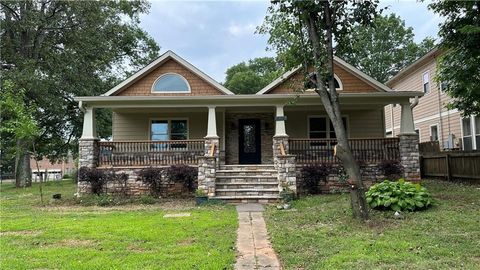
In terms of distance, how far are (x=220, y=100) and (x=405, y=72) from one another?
14473 millimetres

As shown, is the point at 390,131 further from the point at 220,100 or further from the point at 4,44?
the point at 4,44

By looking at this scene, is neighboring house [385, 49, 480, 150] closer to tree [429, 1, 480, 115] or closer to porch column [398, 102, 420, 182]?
porch column [398, 102, 420, 182]

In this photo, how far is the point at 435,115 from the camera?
20.0 meters

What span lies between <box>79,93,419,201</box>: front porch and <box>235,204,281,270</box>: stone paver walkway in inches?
119

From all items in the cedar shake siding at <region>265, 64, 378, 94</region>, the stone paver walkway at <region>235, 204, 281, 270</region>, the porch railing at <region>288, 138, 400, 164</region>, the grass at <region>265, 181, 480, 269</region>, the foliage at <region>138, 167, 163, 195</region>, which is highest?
the cedar shake siding at <region>265, 64, 378, 94</region>

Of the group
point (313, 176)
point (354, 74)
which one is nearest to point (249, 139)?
point (313, 176)

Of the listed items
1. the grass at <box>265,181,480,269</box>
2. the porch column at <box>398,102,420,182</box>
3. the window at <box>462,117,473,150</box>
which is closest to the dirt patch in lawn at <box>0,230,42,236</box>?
the grass at <box>265,181,480,269</box>

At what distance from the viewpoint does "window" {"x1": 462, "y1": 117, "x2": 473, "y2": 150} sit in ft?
56.8

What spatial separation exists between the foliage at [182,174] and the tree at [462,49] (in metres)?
8.43

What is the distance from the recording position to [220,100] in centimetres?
1295

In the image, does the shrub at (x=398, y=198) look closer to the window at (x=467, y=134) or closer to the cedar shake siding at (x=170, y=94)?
the cedar shake siding at (x=170, y=94)

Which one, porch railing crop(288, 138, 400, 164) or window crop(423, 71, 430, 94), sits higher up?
window crop(423, 71, 430, 94)

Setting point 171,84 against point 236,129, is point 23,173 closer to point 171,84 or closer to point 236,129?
point 171,84

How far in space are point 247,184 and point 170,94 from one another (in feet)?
16.5
